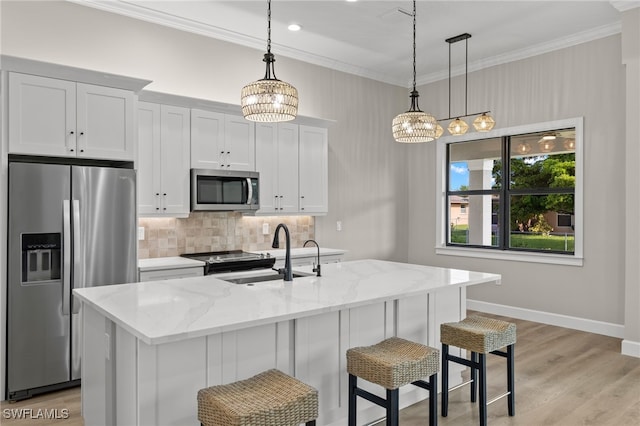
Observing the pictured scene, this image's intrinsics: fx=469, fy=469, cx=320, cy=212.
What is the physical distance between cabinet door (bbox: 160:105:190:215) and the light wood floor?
5.64 ft

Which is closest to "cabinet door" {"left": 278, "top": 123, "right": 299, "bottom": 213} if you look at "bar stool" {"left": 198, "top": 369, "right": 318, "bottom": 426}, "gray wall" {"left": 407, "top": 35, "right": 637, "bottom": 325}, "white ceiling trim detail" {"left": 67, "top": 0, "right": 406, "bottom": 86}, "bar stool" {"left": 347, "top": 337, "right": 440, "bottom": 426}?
"white ceiling trim detail" {"left": 67, "top": 0, "right": 406, "bottom": 86}

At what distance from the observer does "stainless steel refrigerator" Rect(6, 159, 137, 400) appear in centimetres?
328

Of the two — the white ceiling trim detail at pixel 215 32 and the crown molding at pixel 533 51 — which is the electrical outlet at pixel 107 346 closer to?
the white ceiling trim detail at pixel 215 32

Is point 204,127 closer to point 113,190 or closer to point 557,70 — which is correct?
point 113,190

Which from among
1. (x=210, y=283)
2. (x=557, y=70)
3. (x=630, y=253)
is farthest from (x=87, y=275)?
(x=557, y=70)

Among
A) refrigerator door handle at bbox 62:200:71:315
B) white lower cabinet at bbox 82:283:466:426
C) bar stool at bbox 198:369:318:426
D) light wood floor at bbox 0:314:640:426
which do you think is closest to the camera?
bar stool at bbox 198:369:318:426

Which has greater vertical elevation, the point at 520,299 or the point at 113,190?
the point at 113,190

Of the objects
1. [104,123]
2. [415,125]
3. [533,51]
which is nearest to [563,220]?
[533,51]

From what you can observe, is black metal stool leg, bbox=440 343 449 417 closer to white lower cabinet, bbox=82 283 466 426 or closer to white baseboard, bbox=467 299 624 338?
white lower cabinet, bbox=82 283 466 426

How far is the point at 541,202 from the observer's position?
18.2 feet

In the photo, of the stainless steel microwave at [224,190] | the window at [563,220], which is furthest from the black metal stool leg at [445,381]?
the window at [563,220]

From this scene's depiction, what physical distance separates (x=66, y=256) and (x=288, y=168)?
95.0 inches

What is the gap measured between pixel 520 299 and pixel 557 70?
266 centimetres

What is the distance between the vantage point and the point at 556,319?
17.2ft
